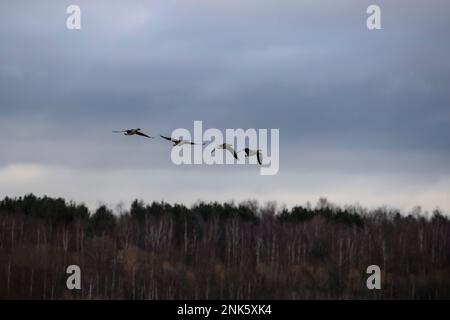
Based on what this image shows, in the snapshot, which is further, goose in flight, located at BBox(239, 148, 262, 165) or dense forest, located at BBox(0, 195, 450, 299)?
dense forest, located at BBox(0, 195, 450, 299)

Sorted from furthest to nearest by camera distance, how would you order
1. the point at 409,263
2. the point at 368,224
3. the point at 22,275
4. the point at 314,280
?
the point at 368,224
the point at 409,263
the point at 314,280
the point at 22,275

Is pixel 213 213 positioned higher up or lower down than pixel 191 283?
higher up

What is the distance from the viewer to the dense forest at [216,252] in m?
33.8

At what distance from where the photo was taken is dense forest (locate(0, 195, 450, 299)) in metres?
33.8

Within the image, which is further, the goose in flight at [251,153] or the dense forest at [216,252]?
the dense forest at [216,252]

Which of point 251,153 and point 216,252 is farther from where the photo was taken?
point 216,252

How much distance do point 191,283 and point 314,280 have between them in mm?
5321

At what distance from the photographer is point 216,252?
41.3m

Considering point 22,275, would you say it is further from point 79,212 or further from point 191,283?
point 79,212

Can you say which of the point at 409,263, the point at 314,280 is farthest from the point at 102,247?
the point at 409,263
